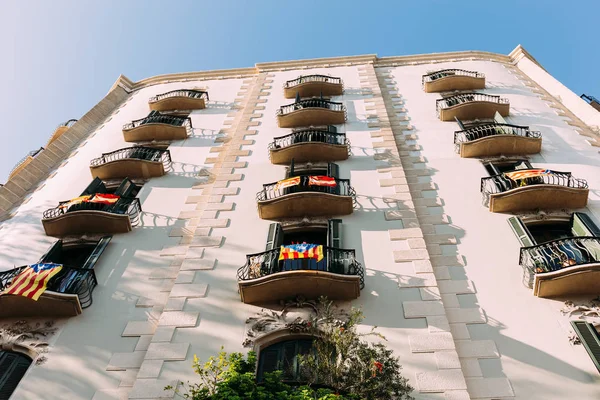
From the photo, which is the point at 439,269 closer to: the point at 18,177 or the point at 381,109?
the point at 381,109

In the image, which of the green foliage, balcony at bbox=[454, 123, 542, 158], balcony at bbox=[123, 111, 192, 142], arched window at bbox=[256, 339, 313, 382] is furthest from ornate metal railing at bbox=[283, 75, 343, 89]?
the green foliage

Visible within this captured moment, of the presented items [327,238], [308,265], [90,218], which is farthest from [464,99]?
[90,218]

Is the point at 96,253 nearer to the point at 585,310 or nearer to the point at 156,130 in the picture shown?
the point at 156,130

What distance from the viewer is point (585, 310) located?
9.67 m

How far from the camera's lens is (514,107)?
18812 mm

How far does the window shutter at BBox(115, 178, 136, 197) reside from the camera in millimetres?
15109

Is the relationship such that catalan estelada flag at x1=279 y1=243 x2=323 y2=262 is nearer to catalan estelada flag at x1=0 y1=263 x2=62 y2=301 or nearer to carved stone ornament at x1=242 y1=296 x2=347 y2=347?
carved stone ornament at x1=242 y1=296 x2=347 y2=347

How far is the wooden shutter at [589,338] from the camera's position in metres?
8.64

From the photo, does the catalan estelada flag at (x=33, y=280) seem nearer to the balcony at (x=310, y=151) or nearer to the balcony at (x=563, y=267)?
the balcony at (x=310, y=151)

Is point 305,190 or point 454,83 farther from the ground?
point 454,83

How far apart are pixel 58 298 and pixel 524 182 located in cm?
1208

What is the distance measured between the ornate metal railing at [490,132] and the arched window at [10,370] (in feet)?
44.3

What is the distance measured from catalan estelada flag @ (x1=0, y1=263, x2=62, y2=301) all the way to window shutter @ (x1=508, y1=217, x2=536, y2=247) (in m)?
11.0

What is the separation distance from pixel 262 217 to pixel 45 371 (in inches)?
246
